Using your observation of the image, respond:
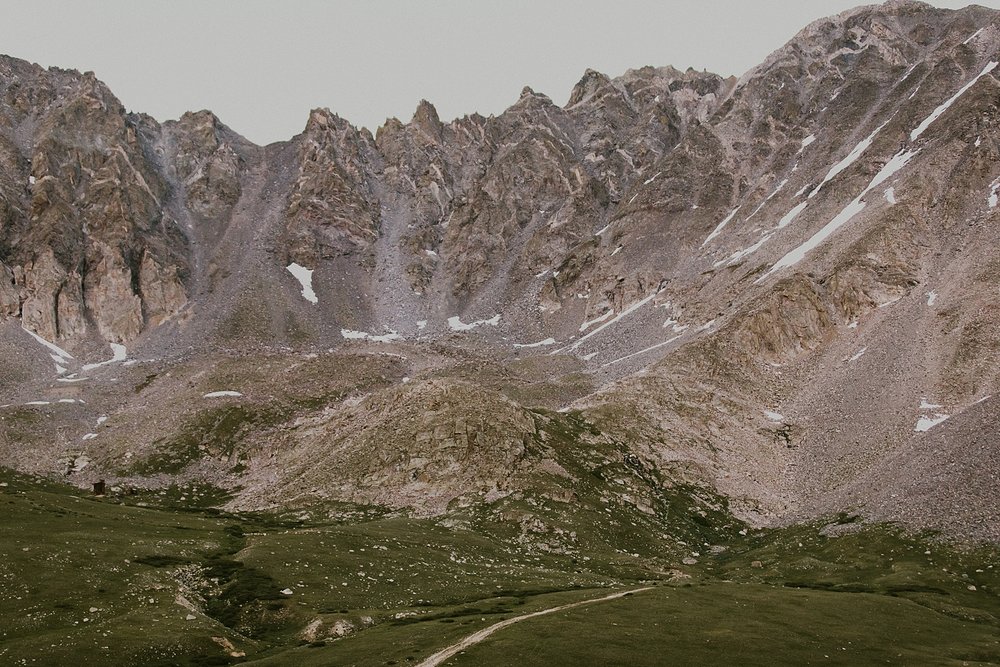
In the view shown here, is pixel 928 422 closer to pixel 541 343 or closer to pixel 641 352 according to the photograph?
pixel 641 352

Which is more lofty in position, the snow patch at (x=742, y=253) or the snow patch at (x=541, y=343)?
the snow patch at (x=742, y=253)

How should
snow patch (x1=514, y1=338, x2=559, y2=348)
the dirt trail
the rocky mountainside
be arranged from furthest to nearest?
snow patch (x1=514, y1=338, x2=559, y2=348), the rocky mountainside, the dirt trail

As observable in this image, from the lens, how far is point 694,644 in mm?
39625

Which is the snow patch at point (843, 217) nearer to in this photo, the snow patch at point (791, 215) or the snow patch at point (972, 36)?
the snow patch at point (791, 215)

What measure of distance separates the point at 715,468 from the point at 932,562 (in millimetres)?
35076

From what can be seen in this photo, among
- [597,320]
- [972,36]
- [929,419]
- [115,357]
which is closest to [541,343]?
[597,320]

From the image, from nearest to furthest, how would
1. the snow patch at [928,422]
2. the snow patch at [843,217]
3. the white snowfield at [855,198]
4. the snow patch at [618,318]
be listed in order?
1. the snow patch at [928,422]
2. the snow patch at [843,217]
3. the white snowfield at [855,198]
4. the snow patch at [618,318]

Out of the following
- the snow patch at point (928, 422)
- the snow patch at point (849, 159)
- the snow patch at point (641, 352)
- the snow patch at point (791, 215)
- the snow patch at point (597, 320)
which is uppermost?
the snow patch at point (849, 159)

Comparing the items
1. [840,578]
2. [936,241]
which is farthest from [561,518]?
[936,241]

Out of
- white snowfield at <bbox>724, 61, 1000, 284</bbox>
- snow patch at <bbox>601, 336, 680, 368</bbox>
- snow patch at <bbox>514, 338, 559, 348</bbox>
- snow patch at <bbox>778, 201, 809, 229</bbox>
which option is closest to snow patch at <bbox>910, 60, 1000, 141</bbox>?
white snowfield at <bbox>724, 61, 1000, 284</bbox>

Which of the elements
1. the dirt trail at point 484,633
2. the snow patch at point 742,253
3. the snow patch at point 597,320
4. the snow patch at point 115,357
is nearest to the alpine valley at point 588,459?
the dirt trail at point 484,633

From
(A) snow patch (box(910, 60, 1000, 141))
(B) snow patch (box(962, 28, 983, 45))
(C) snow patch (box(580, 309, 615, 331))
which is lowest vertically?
(C) snow patch (box(580, 309, 615, 331))

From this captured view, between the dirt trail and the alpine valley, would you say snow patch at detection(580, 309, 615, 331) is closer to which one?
the alpine valley

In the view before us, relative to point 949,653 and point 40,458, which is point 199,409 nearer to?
point 40,458
